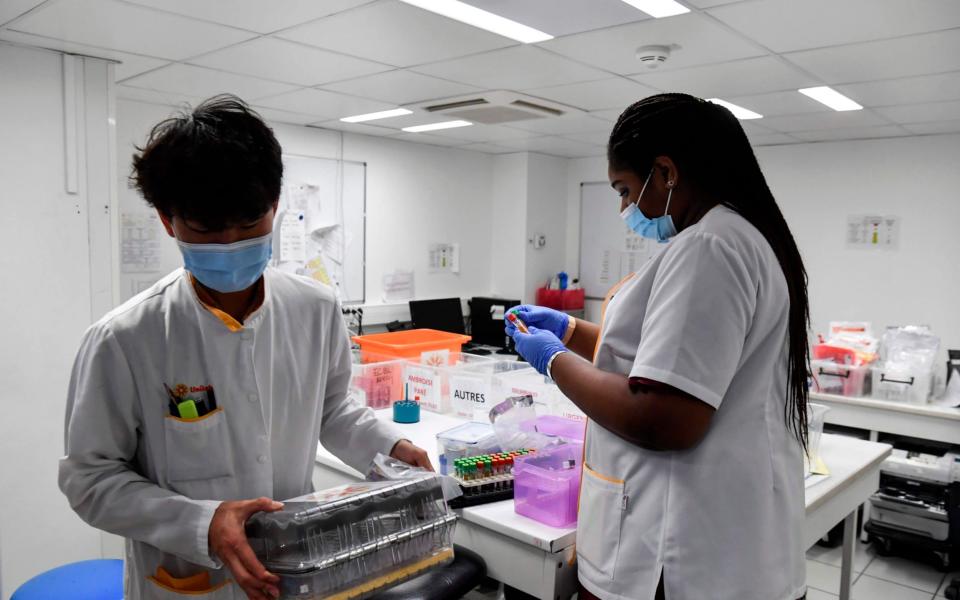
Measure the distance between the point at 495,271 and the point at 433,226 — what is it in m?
0.95

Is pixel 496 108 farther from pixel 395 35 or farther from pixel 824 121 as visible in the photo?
pixel 824 121

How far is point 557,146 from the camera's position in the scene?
589 centimetres

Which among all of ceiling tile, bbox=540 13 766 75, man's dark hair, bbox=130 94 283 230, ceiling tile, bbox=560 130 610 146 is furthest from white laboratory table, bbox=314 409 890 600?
ceiling tile, bbox=560 130 610 146

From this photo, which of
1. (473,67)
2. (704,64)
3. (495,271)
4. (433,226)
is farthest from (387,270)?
(704,64)

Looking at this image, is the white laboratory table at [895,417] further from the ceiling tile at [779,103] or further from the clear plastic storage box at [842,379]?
the ceiling tile at [779,103]

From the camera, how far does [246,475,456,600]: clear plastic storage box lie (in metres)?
0.98

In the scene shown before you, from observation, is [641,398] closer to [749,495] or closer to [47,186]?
[749,495]

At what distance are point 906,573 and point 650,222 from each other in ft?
10.8

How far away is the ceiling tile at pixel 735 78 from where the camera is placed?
3.13m

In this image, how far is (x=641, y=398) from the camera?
115cm

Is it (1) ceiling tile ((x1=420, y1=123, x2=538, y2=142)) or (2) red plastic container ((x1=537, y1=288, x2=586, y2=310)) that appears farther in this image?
(2) red plastic container ((x1=537, y1=288, x2=586, y2=310))

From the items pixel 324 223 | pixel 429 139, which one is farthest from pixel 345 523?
pixel 429 139

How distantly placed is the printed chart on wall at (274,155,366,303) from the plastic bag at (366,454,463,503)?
12.5ft

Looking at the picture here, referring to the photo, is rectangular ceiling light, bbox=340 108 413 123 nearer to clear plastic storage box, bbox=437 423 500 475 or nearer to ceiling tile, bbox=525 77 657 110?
ceiling tile, bbox=525 77 657 110
